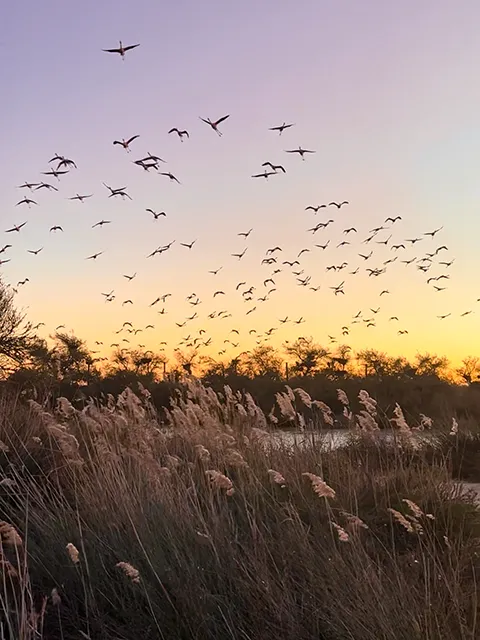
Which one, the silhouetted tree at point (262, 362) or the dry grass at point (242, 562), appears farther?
the silhouetted tree at point (262, 362)

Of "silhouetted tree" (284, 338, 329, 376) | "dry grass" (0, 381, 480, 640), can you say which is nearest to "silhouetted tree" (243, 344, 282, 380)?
"silhouetted tree" (284, 338, 329, 376)

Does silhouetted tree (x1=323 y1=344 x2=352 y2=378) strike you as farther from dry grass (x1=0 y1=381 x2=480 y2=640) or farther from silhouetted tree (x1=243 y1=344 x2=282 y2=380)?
dry grass (x1=0 y1=381 x2=480 y2=640)

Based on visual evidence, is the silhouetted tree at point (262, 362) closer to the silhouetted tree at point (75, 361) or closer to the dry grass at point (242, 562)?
the silhouetted tree at point (75, 361)

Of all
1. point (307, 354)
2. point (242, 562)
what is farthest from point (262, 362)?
point (242, 562)

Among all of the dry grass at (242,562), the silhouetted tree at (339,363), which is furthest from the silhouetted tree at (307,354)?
the dry grass at (242,562)

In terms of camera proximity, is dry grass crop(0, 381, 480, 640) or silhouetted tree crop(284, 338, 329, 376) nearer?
dry grass crop(0, 381, 480, 640)

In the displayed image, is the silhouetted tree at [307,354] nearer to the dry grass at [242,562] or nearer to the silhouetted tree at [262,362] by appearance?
the silhouetted tree at [262,362]

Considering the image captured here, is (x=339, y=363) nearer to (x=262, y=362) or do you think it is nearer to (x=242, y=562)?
(x=262, y=362)

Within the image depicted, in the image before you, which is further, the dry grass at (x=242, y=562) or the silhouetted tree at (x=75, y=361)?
the silhouetted tree at (x=75, y=361)

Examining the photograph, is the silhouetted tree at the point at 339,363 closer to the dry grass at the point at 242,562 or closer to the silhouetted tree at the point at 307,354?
the silhouetted tree at the point at 307,354

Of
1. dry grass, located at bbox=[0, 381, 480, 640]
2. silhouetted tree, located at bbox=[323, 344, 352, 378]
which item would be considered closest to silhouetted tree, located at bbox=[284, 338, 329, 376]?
silhouetted tree, located at bbox=[323, 344, 352, 378]

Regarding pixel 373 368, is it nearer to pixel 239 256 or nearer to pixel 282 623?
pixel 239 256

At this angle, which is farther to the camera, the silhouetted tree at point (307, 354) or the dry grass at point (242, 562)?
the silhouetted tree at point (307, 354)

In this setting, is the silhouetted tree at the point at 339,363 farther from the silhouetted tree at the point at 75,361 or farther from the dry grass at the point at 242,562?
the dry grass at the point at 242,562
